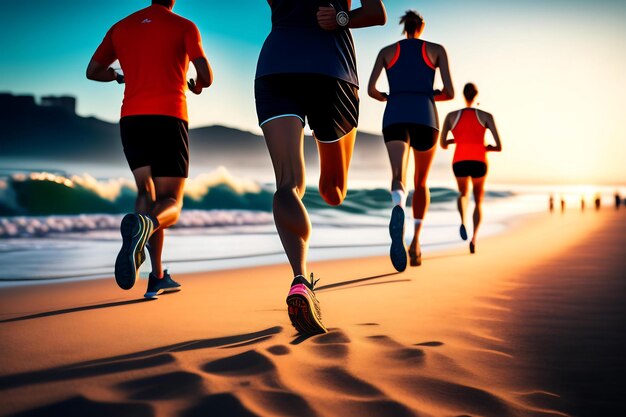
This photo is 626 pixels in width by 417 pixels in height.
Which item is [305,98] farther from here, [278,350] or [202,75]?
[202,75]

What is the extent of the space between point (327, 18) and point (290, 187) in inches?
31.3

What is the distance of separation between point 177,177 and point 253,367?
214 centimetres

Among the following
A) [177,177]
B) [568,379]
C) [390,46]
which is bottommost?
[568,379]

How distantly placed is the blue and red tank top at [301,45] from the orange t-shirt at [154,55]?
1283 mm

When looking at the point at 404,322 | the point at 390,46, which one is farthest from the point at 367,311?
the point at 390,46

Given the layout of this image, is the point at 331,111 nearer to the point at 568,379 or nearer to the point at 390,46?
the point at 568,379

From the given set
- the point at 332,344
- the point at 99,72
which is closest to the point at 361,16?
the point at 332,344

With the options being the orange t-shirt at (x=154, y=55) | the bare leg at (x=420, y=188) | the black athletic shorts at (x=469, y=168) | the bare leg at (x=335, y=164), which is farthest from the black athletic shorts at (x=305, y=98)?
the black athletic shorts at (x=469, y=168)

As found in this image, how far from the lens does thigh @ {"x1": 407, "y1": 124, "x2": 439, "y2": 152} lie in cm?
509

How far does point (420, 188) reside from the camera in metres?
5.58

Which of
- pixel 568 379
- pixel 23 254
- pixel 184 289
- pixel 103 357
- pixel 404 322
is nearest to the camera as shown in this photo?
pixel 568 379

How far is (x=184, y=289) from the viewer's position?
4.16 m

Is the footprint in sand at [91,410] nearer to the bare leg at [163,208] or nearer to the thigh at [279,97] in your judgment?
the thigh at [279,97]

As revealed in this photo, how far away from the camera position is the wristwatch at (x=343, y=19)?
2.48 metres
